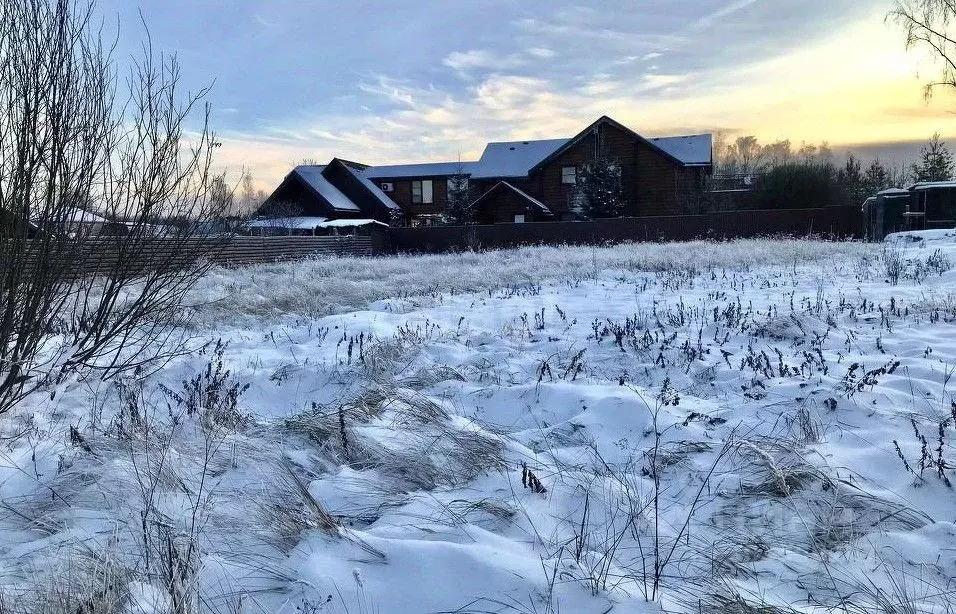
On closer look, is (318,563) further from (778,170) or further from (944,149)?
(944,149)

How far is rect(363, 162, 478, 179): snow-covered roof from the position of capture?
44.0 metres

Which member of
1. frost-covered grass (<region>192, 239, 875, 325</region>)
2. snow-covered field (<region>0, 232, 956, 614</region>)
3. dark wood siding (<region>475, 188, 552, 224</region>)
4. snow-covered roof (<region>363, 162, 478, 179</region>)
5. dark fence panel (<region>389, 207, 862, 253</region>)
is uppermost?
snow-covered roof (<region>363, 162, 478, 179</region>)

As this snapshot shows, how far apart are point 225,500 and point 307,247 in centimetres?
2378

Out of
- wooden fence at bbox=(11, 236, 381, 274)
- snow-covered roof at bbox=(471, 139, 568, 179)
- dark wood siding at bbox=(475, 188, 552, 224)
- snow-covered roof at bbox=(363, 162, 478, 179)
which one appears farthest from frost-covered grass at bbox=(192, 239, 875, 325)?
snow-covered roof at bbox=(363, 162, 478, 179)

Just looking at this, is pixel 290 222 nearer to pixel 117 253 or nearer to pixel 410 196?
pixel 410 196

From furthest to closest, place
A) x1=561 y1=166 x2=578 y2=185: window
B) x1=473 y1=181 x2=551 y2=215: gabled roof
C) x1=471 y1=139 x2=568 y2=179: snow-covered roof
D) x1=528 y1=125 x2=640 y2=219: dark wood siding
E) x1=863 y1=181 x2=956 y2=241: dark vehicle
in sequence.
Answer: x1=471 y1=139 x2=568 y2=179: snow-covered roof < x1=561 y1=166 x2=578 y2=185: window < x1=473 y1=181 x2=551 y2=215: gabled roof < x1=528 y1=125 x2=640 y2=219: dark wood siding < x1=863 y1=181 x2=956 y2=241: dark vehicle

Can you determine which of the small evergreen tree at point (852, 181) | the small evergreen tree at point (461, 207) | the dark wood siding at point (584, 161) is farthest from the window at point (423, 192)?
the small evergreen tree at point (852, 181)

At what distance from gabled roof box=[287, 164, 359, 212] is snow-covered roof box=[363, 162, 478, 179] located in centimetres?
407

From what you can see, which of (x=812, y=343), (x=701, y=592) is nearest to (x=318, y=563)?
(x=701, y=592)

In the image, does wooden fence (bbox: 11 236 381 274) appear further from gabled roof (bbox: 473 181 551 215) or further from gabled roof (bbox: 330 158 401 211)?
gabled roof (bbox: 330 158 401 211)

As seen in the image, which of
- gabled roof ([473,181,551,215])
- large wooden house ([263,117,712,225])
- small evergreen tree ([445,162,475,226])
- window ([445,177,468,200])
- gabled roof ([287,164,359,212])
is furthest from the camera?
gabled roof ([287,164,359,212])

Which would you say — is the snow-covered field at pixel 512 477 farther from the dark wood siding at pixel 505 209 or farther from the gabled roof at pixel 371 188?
the gabled roof at pixel 371 188

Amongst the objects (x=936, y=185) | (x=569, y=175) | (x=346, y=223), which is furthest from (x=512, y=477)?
(x=346, y=223)

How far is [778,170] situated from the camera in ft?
111
